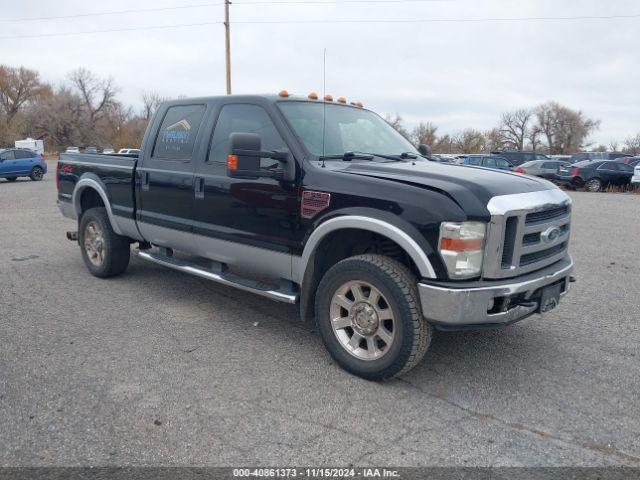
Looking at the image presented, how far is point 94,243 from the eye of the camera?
6.26m

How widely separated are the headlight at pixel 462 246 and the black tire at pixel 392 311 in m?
0.33

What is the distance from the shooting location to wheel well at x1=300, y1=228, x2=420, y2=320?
12.5 ft

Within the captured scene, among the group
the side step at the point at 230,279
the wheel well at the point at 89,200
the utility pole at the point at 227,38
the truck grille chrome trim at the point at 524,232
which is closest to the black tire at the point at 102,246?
the wheel well at the point at 89,200

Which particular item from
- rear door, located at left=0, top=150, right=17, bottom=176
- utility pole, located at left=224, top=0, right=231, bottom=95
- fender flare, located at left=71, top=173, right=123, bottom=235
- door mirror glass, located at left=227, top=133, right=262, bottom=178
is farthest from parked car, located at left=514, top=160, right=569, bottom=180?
rear door, located at left=0, top=150, right=17, bottom=176

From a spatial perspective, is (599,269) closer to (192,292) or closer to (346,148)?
(346,148)

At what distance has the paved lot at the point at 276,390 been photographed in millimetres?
2820

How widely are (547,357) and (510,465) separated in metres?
1.60

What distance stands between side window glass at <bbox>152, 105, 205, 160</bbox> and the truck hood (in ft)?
5.95

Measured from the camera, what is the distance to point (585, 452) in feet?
9.26

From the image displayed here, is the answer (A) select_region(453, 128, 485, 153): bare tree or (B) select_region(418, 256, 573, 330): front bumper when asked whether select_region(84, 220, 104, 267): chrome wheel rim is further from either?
(A) select_region(453, 128, 485, 153): bare tree

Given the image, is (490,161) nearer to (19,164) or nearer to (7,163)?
(19,164)

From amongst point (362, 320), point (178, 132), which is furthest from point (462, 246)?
point (178, 132)

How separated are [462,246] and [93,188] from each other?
4672mm

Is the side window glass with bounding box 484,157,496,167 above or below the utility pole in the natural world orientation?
below
